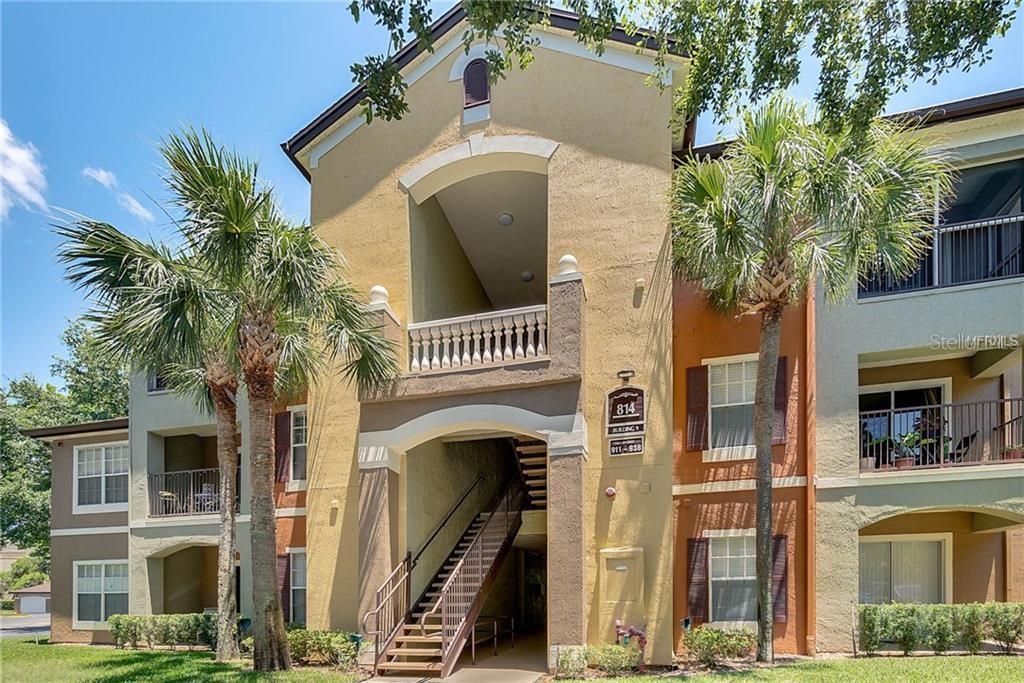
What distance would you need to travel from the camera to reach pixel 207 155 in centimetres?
1124

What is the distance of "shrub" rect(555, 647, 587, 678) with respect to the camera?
1184cm

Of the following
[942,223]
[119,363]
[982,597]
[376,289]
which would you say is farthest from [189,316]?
[982,597]

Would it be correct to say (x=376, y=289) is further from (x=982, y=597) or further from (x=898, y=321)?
(x=982, y=597)

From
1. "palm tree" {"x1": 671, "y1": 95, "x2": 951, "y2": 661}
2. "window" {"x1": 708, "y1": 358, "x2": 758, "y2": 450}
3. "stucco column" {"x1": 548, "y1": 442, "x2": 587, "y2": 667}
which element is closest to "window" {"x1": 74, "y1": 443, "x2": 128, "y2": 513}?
"stucco column" {"x1": 548, "y1": 442, "x2": 587, "y2": 667}

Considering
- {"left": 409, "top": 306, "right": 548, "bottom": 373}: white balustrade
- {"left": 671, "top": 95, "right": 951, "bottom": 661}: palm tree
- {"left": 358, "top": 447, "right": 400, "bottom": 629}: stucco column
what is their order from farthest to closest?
{"left": 409, "top": 306, "right": 548, "bottom": 373}: white balustrade → {"left": 358, "top": 447, "right": 400, "bottom": 629}: stucco column → {"left": 671, "top": 95, "right": 951, "bottom": 661}: palm tree

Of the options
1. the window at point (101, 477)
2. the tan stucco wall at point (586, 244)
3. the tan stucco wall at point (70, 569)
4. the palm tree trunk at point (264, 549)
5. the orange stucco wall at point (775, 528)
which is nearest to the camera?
the palm tree trunk at point (264, 549)

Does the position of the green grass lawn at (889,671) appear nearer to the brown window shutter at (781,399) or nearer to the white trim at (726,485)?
the white trim at (726,485)

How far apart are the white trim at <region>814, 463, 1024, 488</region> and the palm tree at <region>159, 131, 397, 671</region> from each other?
31.0 ft

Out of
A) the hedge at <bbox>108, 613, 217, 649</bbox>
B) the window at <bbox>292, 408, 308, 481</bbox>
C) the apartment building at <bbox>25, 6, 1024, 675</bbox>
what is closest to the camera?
the apartment building at <bbox>25, 6, 1024, 675</bbox>

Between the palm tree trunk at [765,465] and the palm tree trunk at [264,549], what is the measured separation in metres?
7.47

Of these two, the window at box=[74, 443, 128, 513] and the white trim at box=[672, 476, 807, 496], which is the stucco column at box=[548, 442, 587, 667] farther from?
the window at box=[74, 443, 128, 513]

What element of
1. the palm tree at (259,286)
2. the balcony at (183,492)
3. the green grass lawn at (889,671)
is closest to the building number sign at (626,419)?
the green grass lawn at (889,671)

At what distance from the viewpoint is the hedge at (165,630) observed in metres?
16.8

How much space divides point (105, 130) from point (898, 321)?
16037 millimetres
